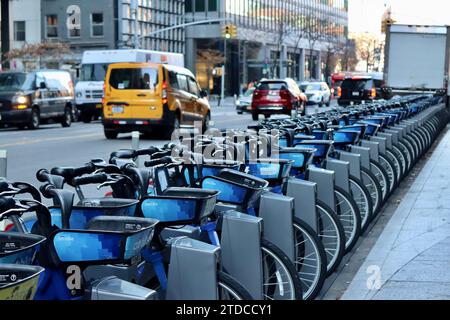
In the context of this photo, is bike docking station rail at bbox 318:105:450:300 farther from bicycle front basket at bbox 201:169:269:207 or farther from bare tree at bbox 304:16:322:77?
bare tree at bbox 304:16:322:77

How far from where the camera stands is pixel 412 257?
7.26 meters

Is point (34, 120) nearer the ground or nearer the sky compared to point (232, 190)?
nearer the ground

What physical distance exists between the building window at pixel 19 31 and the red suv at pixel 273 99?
3594 cm

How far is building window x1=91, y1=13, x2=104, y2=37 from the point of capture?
210 ft

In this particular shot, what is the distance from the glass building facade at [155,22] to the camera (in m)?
64.2

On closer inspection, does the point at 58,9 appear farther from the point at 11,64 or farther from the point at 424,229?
the point at 424,229

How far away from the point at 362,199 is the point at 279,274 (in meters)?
3.24

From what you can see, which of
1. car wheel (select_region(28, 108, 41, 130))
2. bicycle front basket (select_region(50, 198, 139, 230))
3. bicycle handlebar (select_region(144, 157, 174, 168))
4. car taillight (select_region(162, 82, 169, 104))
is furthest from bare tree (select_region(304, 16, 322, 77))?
bicycle front basket (select_region(50, 198, 139, 230))

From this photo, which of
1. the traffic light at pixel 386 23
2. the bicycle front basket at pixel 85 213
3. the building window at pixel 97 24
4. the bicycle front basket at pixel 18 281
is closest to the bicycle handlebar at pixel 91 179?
the bicycle front basket at pixel 85 213

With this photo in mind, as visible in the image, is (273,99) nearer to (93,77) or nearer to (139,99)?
(93,77)

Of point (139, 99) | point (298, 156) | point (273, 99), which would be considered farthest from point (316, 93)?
point (298, 156)

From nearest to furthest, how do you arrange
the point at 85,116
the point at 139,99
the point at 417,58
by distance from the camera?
the point at 139,99, the point at 417,58, the point at 85,116

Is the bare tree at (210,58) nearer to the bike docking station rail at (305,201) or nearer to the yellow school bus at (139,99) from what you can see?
the yellow school bus at (139,99)
